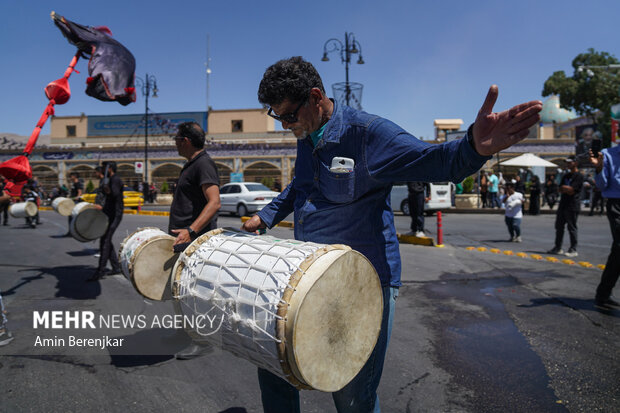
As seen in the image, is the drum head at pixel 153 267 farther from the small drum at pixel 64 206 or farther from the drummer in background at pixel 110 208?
the small drum at pixel 64 206

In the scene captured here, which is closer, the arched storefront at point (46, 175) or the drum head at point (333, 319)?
the drum head at point (333, 319)

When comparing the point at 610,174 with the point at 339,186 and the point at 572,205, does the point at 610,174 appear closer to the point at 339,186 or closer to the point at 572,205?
the point at 572,205

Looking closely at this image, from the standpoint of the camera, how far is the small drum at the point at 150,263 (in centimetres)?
300

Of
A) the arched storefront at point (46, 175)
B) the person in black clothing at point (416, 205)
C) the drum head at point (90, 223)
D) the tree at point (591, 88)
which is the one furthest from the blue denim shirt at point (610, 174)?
the arched storefront at point (46, 175)

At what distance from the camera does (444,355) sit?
3480 millimetres

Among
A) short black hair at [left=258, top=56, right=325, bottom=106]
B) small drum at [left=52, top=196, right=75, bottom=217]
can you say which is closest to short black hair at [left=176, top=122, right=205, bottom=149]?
short black hair at [left=258, top=56, right=325, bottom=106]

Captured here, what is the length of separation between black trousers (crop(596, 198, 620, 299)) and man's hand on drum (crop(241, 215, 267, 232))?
4120mm

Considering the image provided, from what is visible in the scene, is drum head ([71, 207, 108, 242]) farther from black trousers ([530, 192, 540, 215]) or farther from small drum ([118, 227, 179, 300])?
black trousers ([530, 192, 540, 215])

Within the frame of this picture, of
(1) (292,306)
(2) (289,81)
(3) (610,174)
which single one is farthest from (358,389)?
(3) (610,174)

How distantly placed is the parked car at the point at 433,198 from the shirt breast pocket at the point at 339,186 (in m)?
15.5

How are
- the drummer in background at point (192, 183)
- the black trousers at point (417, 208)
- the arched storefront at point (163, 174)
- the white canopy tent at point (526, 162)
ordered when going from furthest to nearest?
the arched storefront at point (163, 174) → the white canopy tent at point (526, 162) → the black trousers at point (417, 208) → the drummer in background at point (192, 183)

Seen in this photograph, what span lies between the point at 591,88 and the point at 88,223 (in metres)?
36.7

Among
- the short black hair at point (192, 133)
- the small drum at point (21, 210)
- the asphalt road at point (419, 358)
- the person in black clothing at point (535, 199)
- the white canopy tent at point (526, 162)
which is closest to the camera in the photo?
the asphalt road at point (419, 358)

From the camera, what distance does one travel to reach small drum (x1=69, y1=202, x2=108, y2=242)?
20.5 feet
